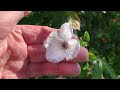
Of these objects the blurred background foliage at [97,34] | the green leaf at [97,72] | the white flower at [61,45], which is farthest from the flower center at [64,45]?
the green leaf at [97,72]

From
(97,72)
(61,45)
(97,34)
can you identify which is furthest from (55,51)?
(97,34)

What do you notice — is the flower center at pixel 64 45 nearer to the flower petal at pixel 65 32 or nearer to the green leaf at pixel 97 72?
the flower petal at pixel 65 32

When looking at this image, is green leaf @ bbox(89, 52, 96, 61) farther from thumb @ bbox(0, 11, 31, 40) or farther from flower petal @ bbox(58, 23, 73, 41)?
thumb @ bbox(0, 11, 31, 40)

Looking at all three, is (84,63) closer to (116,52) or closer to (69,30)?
(69,30)

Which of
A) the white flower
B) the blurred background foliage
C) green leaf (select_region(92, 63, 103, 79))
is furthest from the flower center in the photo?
green leaf (select_region(92, 63, 103, 79))
